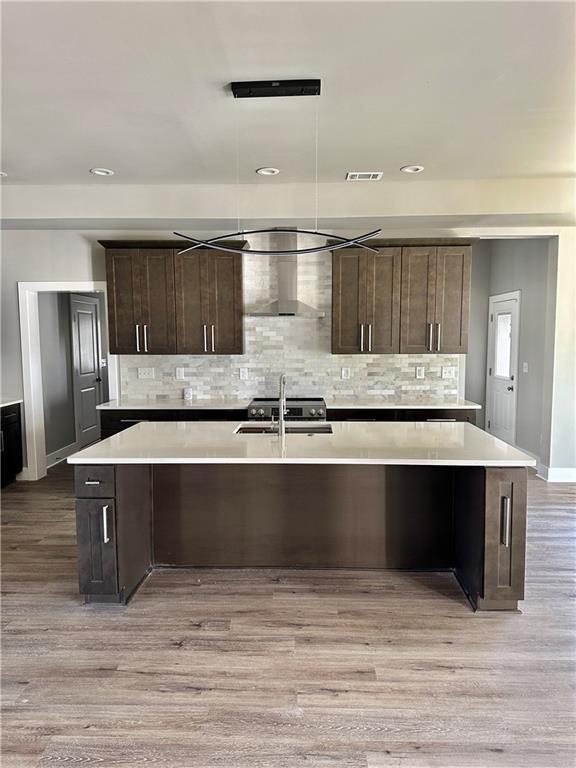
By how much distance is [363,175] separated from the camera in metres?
4.16

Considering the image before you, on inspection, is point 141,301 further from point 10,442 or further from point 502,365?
point 502,365

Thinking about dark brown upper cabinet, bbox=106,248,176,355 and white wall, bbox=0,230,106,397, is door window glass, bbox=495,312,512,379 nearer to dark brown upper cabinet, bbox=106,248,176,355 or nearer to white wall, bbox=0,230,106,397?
dark brown upper cabinet, bbox=106,248,176,355

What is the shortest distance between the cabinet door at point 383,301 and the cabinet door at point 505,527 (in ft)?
8.16

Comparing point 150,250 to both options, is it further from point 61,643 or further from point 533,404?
point 533,404

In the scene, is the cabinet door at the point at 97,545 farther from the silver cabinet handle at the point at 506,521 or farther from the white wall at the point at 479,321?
the white wall at the point at 479,321

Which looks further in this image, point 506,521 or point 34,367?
point 34,367

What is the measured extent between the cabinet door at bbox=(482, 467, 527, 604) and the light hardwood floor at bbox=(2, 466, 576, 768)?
0.25 meters

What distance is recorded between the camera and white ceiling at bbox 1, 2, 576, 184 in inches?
83.0

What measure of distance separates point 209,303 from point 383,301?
1.77m

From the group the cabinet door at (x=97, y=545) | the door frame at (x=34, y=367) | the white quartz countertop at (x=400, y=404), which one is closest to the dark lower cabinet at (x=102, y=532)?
the cabinet door at (x=97, y=545)

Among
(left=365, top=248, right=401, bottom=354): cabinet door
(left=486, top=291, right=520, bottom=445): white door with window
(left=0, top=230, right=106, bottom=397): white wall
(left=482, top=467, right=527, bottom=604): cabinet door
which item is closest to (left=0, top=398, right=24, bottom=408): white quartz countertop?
(left=0, top=230, right=106, bottom=397): white wall

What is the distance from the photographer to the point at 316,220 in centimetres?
458

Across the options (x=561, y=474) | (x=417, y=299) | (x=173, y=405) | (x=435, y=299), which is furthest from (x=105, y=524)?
(x=561, y=474)

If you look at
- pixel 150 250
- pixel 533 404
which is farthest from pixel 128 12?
pixel 533 404
